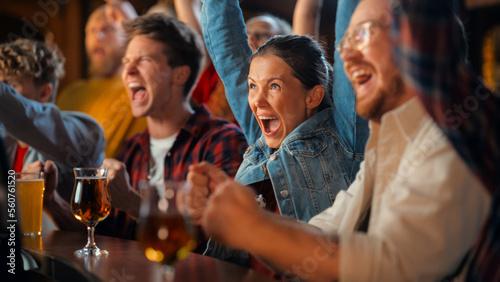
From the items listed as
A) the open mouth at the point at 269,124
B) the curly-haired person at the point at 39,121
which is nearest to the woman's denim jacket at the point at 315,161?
the open mouth at the point at 269,124

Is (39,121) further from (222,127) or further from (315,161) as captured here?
(315,161)

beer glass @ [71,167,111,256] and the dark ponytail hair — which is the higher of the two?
the dark ponytail hair

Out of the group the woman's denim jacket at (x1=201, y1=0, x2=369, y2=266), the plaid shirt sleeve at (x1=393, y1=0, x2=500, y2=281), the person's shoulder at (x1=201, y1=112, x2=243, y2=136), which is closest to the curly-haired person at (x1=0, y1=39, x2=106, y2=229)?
the person's shoulder at (x1=201, y1=112, x2=243, y2=136)

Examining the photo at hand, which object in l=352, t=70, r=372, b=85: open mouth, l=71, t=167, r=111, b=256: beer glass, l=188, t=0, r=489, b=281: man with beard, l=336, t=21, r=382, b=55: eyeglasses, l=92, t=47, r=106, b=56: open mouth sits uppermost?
l=336, t=21, r=382, b=55: eyeglasses

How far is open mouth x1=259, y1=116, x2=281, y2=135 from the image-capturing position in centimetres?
128

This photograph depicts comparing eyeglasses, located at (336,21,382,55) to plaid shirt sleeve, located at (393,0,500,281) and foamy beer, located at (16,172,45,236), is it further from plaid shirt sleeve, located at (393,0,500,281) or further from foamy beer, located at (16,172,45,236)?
foamy beer, located at (16,172,45,236)

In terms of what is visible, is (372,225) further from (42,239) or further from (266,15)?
(266,15)

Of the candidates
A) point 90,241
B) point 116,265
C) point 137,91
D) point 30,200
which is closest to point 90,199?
point 90,241

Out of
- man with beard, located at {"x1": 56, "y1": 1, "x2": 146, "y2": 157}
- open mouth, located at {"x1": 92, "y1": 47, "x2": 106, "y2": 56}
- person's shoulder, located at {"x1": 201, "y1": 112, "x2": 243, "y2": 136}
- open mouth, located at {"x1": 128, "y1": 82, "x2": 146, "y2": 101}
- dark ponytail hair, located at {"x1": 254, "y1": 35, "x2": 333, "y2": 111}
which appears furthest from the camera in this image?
open mouth, located at {"x1": 92, "y1": 47, "x2": 106, "y2": 56}

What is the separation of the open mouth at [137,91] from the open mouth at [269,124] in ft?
2.19

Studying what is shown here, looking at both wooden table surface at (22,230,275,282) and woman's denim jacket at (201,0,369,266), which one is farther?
woman's denim jacket at (201,0,369,266)

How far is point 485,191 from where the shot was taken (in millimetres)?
674

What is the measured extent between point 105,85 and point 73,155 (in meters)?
0.77

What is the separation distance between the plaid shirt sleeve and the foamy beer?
1.12 meters
